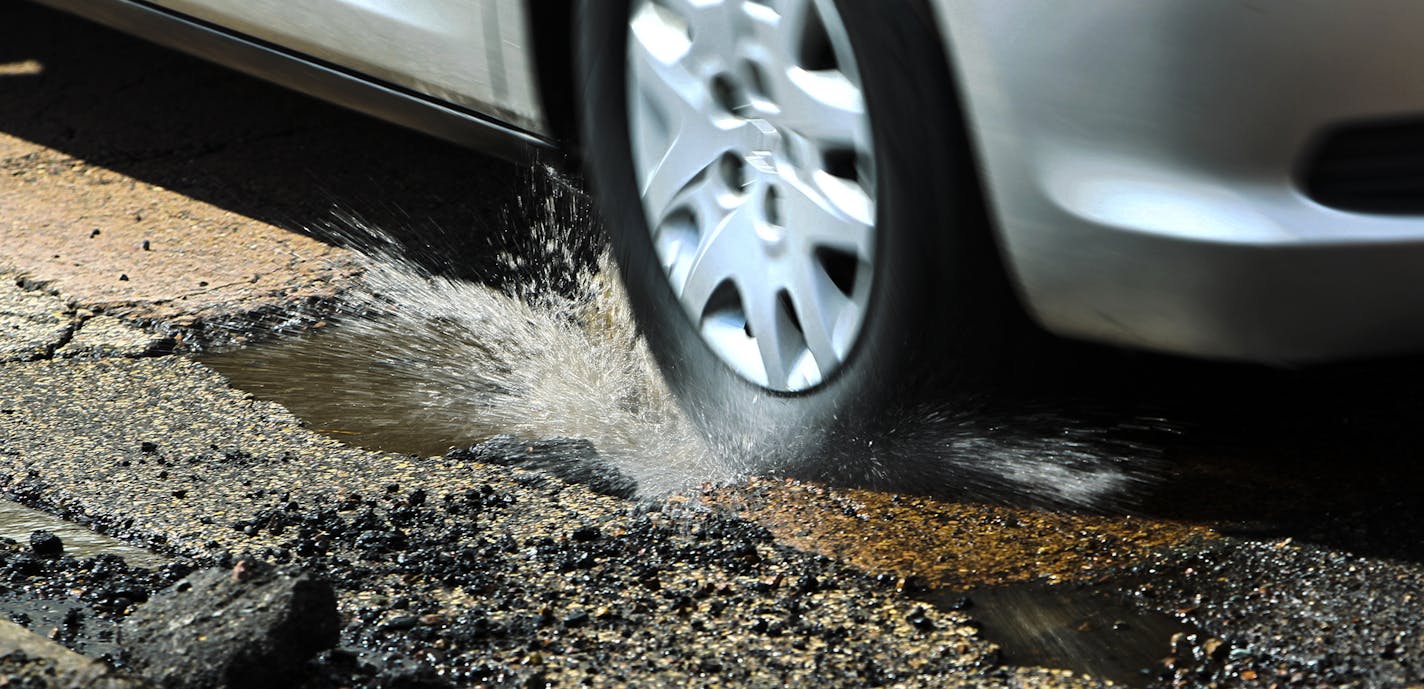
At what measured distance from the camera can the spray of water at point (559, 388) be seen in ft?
8.57

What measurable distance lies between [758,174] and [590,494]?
0.59 m

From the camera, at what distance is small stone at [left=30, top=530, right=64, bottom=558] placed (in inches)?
96.5

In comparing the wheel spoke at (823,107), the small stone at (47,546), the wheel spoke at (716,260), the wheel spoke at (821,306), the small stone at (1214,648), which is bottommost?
the small stone at (47,546)

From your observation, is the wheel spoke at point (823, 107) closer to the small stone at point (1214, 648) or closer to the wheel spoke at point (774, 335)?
the wheel spoke at point (774, 335)

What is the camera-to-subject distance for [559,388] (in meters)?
3.12

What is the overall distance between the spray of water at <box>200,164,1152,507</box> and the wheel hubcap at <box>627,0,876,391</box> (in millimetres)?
188

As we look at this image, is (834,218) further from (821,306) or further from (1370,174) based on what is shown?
(1370,174)

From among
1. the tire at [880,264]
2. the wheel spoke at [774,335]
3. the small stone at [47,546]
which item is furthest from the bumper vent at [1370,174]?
the small stone at [47,546]

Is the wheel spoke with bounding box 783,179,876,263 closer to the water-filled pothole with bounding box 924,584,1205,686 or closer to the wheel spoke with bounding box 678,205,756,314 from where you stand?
the wheel spoke with bounding box 678,205,756,314

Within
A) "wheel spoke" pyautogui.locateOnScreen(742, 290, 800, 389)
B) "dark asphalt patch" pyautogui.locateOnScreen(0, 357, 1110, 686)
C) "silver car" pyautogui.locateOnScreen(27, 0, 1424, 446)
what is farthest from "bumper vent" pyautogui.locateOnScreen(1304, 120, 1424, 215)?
"wheel spoke" pyautogui.locateOnScreen(742, 290, 800, 389)

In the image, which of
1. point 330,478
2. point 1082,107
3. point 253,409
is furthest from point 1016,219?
point 253,409

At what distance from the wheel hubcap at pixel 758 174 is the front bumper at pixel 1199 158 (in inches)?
12.0

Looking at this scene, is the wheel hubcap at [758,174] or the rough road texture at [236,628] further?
the wheel hubcap at [758,174]

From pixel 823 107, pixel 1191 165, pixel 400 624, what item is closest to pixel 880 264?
pixel 823 107
